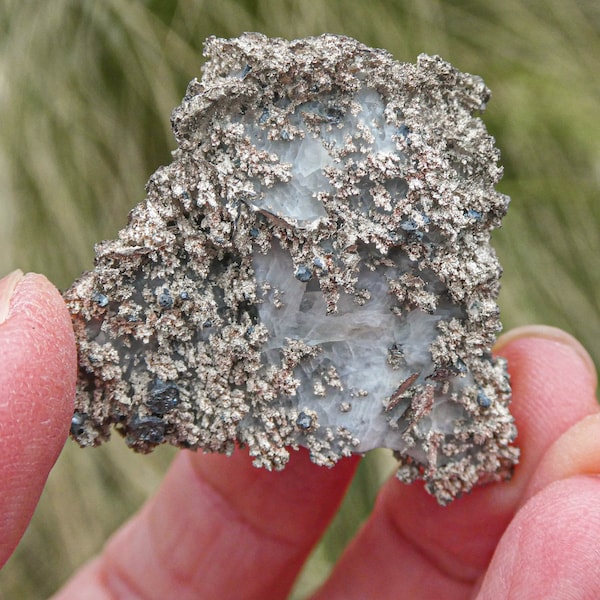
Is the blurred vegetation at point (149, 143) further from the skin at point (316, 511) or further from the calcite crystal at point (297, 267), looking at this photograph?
the calcite crystal at point (297, 267)

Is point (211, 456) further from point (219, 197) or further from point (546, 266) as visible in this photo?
point (546, 266)

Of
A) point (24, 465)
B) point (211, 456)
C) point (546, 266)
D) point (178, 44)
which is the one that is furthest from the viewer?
point (546, 266)

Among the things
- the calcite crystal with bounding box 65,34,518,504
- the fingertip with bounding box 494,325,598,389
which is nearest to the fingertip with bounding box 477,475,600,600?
the calcite crystal with bounding box 65,34,518,504

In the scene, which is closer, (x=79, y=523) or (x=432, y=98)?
(x=432, y=98)

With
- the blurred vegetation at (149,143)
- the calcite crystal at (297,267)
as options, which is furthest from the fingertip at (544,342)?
the blurred vegetation at (149,143)

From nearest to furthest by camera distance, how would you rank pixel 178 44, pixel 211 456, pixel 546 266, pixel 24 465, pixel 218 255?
→ pixel 24 465, pixel 218 255, pixel 211 456, pixel 178 44, pixel 546 266

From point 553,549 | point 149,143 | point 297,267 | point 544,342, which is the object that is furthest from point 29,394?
Answer: point 149,143

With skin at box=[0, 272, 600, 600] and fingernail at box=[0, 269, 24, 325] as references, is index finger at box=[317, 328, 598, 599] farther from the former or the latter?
fingernail at box=[0, 269, 24, 325]

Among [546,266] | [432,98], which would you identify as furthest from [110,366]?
[546,266]

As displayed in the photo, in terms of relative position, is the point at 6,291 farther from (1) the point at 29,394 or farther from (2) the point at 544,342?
(2) the point at 544,342
